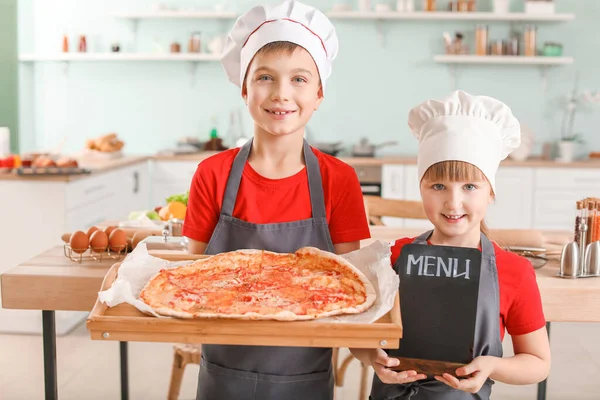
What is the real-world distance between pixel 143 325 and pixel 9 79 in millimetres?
5093

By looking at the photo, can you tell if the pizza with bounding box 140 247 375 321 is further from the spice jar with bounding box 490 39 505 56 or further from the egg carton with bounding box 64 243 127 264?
the spice jar with bounding box 490 39 505 56

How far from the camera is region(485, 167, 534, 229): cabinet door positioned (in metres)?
5.22

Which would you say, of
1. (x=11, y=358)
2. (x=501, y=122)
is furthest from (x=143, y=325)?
(x=11, y=358)

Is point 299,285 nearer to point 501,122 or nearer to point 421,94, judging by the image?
point 501,122

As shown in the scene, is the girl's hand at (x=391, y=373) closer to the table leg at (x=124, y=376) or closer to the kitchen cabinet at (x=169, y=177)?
the table leg at (x=124, y=376)

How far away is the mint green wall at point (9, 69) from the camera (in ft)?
18.3

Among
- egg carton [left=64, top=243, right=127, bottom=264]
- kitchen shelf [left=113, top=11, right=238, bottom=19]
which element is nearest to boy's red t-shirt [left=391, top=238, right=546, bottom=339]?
egg carton [left=64, top=243, right=127, bottom=264]

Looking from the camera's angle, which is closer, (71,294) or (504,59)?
(71,294)

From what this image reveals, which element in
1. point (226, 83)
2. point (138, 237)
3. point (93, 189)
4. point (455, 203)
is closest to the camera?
point (455, 203)

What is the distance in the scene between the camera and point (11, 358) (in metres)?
3.69

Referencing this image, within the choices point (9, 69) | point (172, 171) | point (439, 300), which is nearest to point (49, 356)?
point (439, 300)

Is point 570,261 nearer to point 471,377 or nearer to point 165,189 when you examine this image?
point 471,377

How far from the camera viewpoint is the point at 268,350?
5.41 feet

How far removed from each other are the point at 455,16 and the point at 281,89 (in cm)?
437
